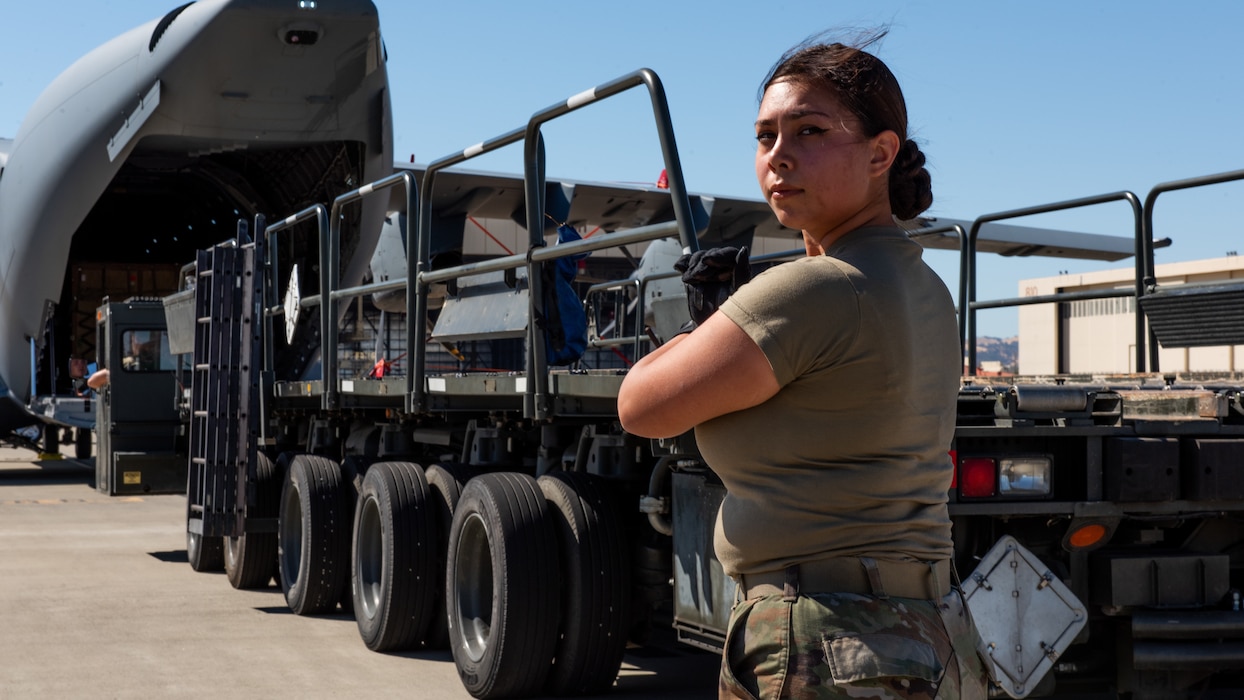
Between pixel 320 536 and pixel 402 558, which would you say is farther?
pixel 320 536

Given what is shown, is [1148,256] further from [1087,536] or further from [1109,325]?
[1109,325]

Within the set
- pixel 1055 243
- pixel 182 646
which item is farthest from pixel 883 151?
pixel 1055 243

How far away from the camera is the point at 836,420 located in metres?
2.10

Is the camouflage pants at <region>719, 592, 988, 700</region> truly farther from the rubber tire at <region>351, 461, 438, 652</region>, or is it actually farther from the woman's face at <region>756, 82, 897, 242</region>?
the rubber tire at <region>351, 461, 438, 652</region>

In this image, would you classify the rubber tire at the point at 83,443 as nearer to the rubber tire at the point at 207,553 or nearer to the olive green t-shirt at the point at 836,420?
the rubber tire at the point at 207,553

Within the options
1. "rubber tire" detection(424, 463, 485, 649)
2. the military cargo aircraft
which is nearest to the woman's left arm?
"rubber tire" detection(424, 463, 485, 649)

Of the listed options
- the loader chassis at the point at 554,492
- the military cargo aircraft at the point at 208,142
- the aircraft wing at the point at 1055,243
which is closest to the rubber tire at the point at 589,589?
the loader chassis at the point at 554,492

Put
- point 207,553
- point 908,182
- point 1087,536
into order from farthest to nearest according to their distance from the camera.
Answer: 1. point 207,553
2. point 1087,536
3. point 908,182

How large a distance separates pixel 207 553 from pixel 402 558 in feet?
13.6

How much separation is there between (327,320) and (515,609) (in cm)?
314

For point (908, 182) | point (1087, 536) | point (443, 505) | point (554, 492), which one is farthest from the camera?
point (443, 505)

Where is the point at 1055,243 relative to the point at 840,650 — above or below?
above

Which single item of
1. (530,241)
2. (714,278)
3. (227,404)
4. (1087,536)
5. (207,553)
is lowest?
(207,553)

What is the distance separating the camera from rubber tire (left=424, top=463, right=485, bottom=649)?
6.89 m
